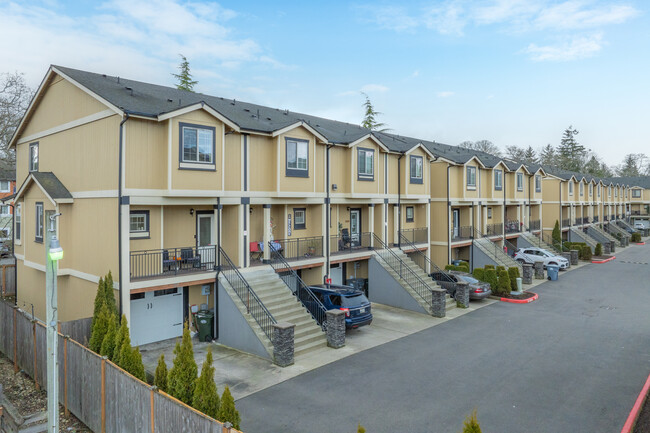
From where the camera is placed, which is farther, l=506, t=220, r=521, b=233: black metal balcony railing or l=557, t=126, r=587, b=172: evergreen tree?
l=557, t=126, r=587, b=172: evergreen tree

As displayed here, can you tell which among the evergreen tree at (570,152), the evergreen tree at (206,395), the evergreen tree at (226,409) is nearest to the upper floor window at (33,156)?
the evergreen tree at (206,395)

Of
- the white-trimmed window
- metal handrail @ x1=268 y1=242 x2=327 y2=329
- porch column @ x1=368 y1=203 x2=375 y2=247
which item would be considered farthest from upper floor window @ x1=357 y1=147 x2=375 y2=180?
the white-trimmed window

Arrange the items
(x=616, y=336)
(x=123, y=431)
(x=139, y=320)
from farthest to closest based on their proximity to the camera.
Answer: (x=616, y=336) < (x=139, y=320) < (x=123, y=431)

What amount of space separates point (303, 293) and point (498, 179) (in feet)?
77.8

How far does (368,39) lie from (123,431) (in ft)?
74.2

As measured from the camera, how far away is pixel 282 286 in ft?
54.4

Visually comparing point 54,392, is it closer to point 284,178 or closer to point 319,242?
point 284,178

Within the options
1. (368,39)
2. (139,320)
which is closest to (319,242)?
(139,320)

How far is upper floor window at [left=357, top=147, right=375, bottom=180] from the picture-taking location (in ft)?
71.5

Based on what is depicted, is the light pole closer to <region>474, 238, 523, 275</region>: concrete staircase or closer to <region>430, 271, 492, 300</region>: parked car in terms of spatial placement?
<region>430, 271, 492, 300</region>: parked car

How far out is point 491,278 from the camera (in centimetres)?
2323

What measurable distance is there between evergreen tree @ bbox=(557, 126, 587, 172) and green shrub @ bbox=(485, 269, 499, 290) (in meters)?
87.7

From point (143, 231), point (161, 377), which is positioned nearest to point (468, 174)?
point (143, 231)

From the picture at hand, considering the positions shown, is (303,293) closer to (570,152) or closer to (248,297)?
(248,297)
